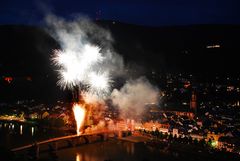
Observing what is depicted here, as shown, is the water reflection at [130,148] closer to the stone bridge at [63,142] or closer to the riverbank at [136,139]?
the riverbank at [136,139]

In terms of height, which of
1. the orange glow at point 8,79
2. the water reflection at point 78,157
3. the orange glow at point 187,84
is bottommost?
the water reflection at point 78,157

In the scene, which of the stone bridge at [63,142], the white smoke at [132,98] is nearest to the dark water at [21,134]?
the stone bridge at [63,142]

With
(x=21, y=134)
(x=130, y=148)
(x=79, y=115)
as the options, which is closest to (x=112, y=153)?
(x=130, y=148)

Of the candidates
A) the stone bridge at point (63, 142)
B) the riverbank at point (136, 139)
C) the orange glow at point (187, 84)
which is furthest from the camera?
the orange glow at point (187, 84)

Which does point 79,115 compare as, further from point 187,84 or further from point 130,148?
point 187,84

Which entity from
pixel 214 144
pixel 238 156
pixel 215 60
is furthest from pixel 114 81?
pixel 238 156

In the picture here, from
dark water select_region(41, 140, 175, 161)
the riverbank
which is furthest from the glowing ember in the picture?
the riverbank

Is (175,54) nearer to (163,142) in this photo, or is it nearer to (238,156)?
(163,142)
